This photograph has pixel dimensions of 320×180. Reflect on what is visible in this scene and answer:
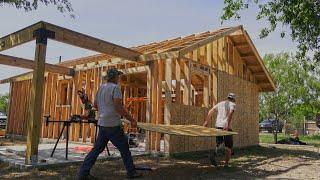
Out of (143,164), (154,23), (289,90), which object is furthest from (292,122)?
(143,164)

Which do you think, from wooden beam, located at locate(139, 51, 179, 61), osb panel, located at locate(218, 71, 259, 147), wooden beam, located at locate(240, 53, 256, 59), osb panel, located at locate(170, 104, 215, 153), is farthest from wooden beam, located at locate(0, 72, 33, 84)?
wooden beam, located at locate(240, 53, 256, 59)

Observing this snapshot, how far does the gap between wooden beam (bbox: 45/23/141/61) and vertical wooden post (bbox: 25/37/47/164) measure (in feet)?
1.90

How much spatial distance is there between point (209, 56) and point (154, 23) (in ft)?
6.94

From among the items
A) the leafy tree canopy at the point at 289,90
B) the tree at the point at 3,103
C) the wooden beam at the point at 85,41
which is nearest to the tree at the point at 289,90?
the leafy tree canopy at the point at 289,90

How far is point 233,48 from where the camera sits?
13.5 meters

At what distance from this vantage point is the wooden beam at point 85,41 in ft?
25.8

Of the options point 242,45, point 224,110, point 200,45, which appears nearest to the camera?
point 224,110

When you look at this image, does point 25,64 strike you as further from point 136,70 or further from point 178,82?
point 178,82

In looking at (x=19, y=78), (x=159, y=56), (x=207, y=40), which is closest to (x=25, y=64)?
(x=19, y=78)

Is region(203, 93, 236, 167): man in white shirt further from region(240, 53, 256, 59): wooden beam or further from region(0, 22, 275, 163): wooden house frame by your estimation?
region(240, 53, 256, 59): wooden beam

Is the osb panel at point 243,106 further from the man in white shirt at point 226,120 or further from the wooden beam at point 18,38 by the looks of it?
the wooden beam at point 18,38

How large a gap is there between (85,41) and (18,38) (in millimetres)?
1533

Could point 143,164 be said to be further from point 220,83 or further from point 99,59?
point 99,59

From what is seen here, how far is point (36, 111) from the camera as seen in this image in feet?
23.7
